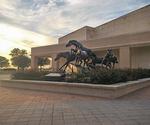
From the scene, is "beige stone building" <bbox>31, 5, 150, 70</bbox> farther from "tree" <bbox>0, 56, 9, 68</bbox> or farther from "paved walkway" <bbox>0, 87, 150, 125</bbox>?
"tree" <bbox>0, 56, 9, 68</bbox>

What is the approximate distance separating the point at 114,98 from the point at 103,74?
247cm

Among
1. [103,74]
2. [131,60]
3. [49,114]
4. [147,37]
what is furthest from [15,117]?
[131,60]

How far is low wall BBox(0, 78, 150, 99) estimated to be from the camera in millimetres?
10117

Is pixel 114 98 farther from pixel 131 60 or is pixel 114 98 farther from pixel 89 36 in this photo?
pixel 89 36

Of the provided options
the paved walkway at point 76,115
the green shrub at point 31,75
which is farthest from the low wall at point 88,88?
the paved walkway at point 76,115

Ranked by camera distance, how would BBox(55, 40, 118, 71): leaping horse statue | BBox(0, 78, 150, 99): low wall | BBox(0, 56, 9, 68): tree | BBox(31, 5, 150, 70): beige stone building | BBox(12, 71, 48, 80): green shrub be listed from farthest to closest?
BBox(0, 56, 9, 68): tree
BBox(31, 5, 150, 70): beige stone building
BBox(12, 71, 48, 80): green shrub
BBox(55, 40, 118, 71): leaping horse statue
BBox(0, 78, 150, 99): low wall

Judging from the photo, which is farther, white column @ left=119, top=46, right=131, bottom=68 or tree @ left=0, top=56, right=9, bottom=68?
tree @ left=0, top=56, right=9, bottom=68

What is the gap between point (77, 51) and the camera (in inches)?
637

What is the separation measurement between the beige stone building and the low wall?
10.9 m

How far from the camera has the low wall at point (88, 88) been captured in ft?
33.2

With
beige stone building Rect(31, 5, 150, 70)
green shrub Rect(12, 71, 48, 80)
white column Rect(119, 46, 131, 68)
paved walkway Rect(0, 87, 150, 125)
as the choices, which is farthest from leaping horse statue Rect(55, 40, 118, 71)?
beige stone building Rect(31, 5, 150, 70)

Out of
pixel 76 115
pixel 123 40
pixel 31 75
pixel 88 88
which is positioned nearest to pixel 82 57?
pixel 31 75

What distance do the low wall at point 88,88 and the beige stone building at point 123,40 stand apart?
10892 millimetres

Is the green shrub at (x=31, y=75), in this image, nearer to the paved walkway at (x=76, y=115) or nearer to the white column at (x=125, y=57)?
the paved walkway at (x=76, y=115)
